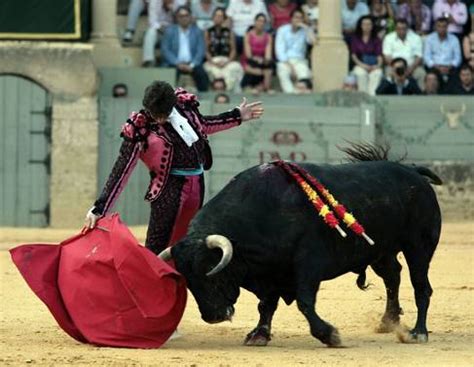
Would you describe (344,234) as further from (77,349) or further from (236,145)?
(236,145)

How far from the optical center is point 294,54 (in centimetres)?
1970

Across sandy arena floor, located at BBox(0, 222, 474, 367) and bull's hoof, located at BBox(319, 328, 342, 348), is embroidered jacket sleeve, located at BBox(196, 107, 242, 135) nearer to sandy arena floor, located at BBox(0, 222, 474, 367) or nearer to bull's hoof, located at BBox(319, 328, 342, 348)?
sandy arena floor, located at BBox(0, 222, 474, 367)

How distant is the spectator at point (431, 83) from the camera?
19.9 m

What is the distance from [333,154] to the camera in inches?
757

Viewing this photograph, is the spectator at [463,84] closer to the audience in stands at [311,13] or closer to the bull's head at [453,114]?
the bull's head at [453,114]

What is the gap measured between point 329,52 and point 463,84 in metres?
1.71

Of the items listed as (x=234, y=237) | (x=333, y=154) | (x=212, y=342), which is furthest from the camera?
(x=333, y=154)

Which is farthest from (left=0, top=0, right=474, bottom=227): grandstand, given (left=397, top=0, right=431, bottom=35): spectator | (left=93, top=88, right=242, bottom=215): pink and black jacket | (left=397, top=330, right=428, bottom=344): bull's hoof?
(left=397, top=330, right=428, bottom=344): bull's hoof

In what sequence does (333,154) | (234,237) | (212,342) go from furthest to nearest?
1. (333,154)
2. (212,342)
3. (234,237)

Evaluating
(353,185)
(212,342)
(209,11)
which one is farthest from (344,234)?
(209,11)

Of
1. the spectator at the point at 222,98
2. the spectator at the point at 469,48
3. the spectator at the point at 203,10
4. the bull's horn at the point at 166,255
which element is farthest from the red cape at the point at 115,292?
the spectator at the point at 469,48

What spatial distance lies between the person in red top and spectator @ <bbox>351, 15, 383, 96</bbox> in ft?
34.1

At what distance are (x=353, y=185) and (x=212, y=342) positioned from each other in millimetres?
1237

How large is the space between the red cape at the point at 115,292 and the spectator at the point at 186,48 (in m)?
10.00
